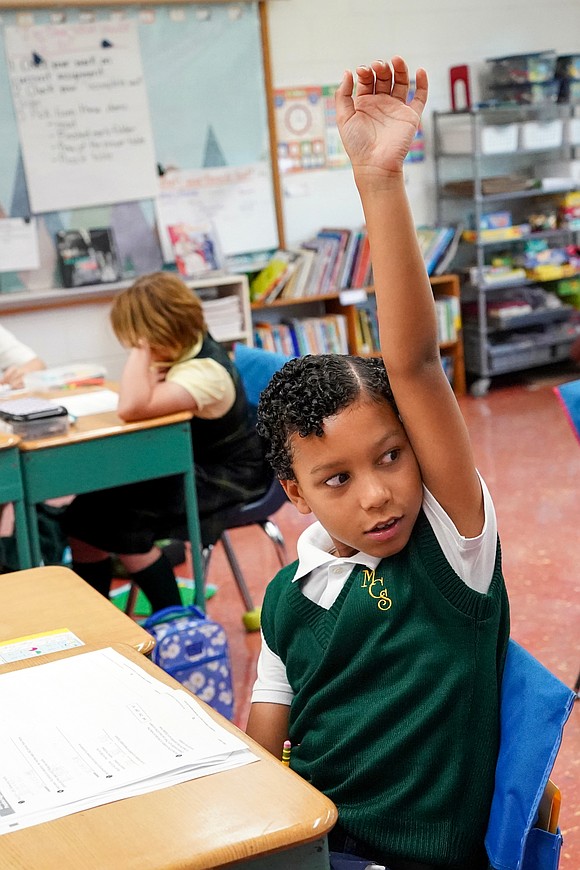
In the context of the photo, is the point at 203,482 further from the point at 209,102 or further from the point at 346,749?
the point at 209,102

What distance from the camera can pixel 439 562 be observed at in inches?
44.6

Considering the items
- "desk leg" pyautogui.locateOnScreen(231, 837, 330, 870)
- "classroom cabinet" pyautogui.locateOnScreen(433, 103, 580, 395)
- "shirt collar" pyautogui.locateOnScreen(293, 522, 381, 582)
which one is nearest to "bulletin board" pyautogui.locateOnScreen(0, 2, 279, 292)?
"classroom cabinet" pyautogui.locateOnScreen(433, 103, 580, 395)

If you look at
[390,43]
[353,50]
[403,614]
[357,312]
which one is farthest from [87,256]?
[403,614]

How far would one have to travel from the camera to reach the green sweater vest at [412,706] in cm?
111

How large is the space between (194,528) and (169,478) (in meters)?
0.20

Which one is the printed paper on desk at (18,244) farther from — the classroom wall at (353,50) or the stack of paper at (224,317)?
the stack of paper at (224,317)

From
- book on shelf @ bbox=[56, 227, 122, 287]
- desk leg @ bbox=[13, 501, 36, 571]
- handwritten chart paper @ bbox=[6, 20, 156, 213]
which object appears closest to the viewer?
desk leg @ bbox=[13, 501, 36, 571]

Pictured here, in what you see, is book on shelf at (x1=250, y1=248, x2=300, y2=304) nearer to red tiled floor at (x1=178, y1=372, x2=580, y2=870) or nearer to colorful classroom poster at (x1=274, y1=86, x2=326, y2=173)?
colorful classroom poster at (x1=274, y1=86, x2=326, y2=173)

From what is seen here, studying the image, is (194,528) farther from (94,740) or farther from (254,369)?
(94,740)

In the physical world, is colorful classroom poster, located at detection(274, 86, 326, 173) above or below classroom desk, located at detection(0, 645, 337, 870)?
above

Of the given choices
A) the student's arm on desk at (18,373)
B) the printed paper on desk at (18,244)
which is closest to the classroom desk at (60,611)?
the student's arm on desk at (18,373)

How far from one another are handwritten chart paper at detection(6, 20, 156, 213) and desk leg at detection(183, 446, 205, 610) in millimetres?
2573

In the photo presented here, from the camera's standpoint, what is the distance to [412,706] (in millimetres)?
1125

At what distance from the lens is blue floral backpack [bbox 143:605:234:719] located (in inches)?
97.5
